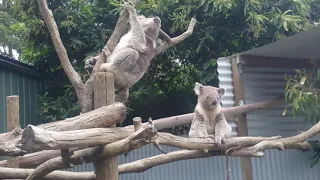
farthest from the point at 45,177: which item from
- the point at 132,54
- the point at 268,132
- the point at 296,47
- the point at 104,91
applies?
the point at 268,132

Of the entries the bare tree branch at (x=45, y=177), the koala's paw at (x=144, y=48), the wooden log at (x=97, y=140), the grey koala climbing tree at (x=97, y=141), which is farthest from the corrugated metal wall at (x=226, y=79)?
the bare tree branch at (x=45, y=177)

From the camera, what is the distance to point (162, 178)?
7457mm

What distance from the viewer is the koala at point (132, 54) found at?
495 cm

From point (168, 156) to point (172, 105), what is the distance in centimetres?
493

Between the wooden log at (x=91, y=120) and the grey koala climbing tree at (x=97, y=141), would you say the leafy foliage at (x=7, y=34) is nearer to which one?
the grey koala climbing tree at (x=97, y=141)

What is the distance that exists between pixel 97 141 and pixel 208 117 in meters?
2.25

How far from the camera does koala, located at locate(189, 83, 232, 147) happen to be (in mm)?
5281

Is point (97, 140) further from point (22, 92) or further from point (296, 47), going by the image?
point (22, 92)

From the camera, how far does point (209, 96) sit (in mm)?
5480

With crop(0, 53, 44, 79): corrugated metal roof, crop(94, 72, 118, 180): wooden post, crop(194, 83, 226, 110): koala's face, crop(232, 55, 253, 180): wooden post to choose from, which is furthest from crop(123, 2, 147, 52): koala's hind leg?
crop(0, 53, 44, 79): corrugated metal roof

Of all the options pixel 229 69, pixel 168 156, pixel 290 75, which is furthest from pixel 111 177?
pixel 290 75

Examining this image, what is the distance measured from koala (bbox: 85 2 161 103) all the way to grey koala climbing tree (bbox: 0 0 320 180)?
4.5 inches

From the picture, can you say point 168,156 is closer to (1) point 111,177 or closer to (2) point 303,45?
(1) point 111,177

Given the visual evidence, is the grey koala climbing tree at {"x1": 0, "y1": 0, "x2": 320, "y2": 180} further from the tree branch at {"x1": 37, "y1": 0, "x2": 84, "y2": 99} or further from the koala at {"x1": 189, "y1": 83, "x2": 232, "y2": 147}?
the koala at {"x1": 189, "y1": 83, "x2": 232, "y2": 147}
